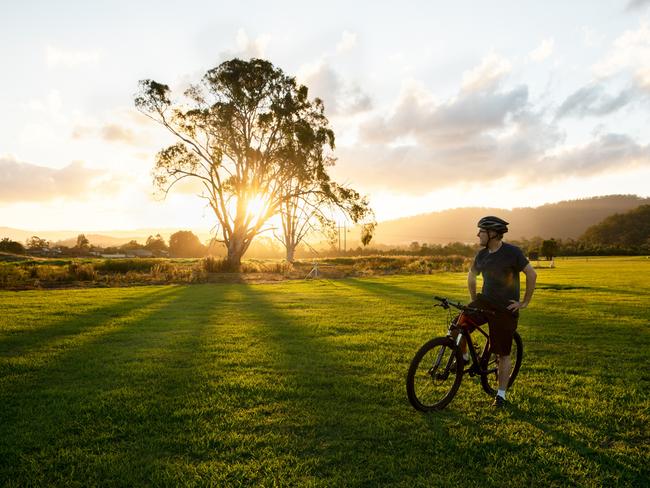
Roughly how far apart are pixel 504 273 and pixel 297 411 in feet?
10.9

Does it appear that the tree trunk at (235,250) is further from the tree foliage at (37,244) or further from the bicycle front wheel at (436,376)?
the tree foliage at (37,244)

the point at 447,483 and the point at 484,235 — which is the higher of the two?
the point at 484,235

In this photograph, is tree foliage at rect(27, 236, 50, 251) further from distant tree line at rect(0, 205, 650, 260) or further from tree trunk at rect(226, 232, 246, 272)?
tree trunk at rect(226, 232, 246, 272)

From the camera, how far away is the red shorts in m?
5.55

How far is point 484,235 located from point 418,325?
605 centimetres

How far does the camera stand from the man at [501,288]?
5.49 meters

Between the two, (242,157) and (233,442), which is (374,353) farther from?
(242,157)

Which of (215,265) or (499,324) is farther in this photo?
(215,265)

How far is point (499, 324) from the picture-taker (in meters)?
5.59

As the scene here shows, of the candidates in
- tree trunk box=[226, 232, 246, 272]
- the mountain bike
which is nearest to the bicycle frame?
the mountain bike

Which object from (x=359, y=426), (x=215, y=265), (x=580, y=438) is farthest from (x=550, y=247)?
(x=359, y=426)

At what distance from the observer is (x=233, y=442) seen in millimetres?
4520

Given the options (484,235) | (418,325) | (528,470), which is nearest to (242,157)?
(418,325)

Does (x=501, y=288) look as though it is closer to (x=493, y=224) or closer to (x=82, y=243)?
(x=493, y=224)
